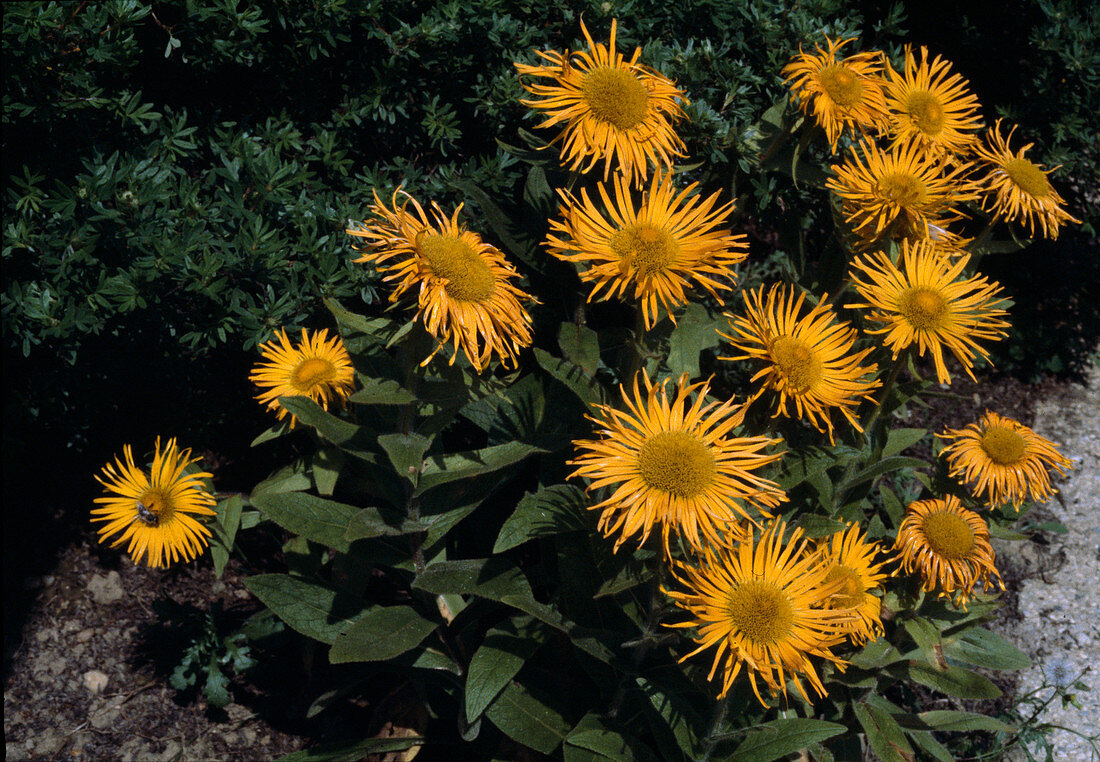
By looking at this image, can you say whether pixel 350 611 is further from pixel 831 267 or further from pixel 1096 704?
pixel 1096 704

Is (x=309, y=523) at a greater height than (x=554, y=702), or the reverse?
(x=309, y=523)

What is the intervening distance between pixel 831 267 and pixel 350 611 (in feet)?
5.77

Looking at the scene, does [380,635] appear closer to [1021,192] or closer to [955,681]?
[955,681]

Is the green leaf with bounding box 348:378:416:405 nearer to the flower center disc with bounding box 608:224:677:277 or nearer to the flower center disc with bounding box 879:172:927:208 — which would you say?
the flower center disc with bounding box 608:224:677:277

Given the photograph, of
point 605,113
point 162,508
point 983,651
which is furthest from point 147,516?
point 983,651

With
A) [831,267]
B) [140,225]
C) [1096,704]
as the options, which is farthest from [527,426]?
[1096,704]

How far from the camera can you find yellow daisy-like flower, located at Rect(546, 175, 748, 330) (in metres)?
1.90

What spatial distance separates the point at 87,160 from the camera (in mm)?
2326

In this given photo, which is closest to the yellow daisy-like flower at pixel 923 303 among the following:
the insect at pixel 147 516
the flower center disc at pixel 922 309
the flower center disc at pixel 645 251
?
the flower center disc at pixel 922 309

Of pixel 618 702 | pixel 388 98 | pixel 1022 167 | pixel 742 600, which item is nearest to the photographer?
pixel 742 600

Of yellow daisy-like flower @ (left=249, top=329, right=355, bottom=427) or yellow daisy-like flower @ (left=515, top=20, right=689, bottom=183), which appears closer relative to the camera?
yellow daisy-like flower @ (left=515, top=20, right=689, bottom=183)

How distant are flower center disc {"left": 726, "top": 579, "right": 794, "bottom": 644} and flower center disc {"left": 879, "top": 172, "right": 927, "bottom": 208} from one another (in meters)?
1.16

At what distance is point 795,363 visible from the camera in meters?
2.00

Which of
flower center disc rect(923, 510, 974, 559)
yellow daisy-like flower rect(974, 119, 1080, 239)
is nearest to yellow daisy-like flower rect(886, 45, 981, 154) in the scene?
yellow daisy-like flower rect(974, 119, 1080, 239)
